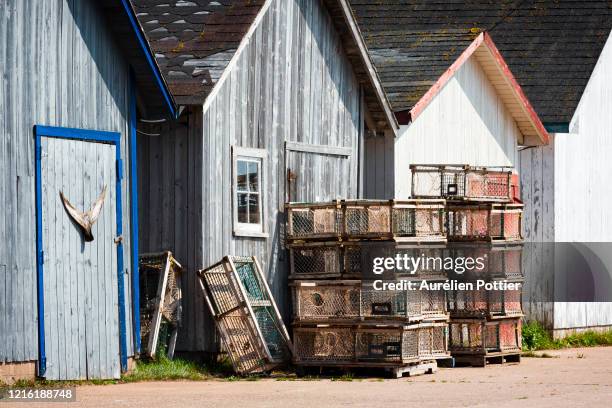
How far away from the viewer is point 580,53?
2742 cm

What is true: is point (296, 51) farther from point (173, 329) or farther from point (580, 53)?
point (580, 53)

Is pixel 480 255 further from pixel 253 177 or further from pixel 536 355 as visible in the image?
pixel 253 177

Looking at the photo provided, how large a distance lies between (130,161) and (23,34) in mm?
2523

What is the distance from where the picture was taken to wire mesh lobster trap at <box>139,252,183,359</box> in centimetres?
1808

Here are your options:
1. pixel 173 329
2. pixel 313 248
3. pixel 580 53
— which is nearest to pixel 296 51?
pixel 313 248

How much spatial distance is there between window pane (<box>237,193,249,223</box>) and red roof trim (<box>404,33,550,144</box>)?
145 inches

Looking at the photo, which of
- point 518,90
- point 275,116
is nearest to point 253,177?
point 275,116

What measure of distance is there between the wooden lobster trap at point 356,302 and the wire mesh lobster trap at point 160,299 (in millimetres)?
1656

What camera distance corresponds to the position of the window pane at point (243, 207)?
1939 cm

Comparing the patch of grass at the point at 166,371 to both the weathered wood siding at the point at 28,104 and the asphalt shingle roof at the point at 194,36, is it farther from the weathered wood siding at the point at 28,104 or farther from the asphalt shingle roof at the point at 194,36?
the asphalt shingle roof at the point at 194,36

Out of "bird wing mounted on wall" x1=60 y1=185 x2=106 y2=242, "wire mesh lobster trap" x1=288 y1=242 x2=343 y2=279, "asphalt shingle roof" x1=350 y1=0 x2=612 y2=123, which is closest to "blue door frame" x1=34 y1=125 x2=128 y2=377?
"bird wing mounted on wall" x1=60 y1=185 x2=106 y2=242

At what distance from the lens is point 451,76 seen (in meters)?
23.4

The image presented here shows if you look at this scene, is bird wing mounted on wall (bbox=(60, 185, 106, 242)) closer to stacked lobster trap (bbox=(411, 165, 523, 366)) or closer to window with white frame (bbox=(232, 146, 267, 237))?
window with white frame (bbox=(232, 146, 267, 237))

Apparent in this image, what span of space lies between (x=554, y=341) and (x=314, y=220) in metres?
7.88
